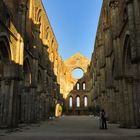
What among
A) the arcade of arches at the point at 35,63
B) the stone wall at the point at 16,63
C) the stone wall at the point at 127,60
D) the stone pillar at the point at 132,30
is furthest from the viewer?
the stone wall at the point at 16,63

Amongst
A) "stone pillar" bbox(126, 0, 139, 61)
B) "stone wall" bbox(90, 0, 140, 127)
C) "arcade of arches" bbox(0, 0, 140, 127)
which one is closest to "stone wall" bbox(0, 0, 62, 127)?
"arcade of arches" bbox(0, 0, 140, 127)

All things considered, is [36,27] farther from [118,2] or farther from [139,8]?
[139,8]

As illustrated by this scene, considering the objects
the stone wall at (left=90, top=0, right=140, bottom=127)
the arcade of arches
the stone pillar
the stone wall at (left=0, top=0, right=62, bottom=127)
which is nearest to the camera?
the stone pillar

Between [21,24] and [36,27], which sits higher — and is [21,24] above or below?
below

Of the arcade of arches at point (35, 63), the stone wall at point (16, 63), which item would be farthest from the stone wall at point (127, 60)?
the stone wall at point (16, 63)

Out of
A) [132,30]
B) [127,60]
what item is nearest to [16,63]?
[127,60]

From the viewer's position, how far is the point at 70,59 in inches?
2744

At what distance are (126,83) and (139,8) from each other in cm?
571

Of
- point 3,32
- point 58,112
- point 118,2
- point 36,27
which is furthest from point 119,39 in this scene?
point 58,112

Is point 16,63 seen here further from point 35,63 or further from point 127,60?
Result: point 127,60

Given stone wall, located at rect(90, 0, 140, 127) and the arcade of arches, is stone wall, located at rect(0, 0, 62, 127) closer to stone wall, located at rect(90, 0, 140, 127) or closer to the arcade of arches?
the arcade of arches

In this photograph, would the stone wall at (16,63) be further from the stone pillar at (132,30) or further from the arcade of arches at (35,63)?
the stone pillar at (132,30)

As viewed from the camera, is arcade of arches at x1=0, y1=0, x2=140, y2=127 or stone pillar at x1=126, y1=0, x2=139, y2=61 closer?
stone pillar at x1=126, y1=0, x2=139, y2=61

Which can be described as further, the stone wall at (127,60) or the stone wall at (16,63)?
the stone wall at (16,63)
